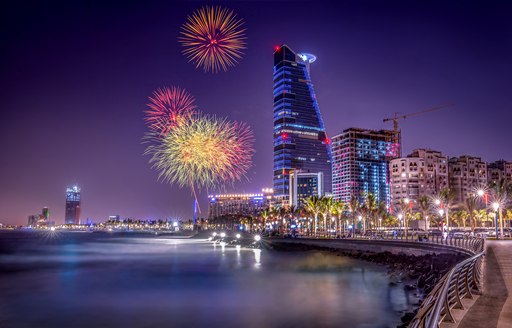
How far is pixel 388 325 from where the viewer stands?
23391 millimetres

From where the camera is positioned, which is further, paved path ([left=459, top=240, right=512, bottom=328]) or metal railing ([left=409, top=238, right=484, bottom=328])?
paved path ([left=459, top=240, right=512, bottom=328])

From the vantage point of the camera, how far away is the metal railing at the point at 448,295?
9331 mm

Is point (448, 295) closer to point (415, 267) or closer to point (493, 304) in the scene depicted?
point (493, 304)

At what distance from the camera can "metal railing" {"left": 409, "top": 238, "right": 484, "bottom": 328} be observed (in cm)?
933

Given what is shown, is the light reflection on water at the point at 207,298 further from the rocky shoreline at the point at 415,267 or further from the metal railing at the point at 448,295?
the metal railing at the point at 448,295

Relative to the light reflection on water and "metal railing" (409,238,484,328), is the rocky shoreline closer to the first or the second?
the light reflection on water

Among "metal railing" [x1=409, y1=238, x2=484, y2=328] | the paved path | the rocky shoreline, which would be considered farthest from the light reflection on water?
"metal railing" [x1=409, y1=238, x2=484, y2=328]

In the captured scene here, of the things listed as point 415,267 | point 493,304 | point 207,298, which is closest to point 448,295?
point 493,304

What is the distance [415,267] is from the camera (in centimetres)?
4147

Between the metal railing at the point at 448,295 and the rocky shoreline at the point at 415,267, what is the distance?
5764 mm

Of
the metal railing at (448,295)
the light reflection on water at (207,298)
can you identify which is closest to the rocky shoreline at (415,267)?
the light reflection on water at (207,298)

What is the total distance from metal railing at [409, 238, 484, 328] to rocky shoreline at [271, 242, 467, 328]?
18.9ft

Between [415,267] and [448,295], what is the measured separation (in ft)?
100

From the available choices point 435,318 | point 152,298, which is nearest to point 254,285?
point 152,298
